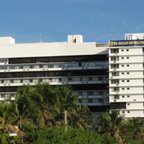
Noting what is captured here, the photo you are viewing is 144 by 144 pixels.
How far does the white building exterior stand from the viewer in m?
148

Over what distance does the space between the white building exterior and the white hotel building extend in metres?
6.17

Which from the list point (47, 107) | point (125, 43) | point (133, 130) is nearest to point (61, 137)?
point (47, 107)

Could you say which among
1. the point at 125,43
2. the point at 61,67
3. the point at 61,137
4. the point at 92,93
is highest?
the point at 125,43

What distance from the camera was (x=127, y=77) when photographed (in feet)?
490

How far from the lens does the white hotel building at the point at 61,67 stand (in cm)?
15638

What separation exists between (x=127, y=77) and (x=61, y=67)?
61.4ft

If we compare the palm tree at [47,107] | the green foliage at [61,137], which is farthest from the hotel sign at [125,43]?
the green foliage at [61,137]

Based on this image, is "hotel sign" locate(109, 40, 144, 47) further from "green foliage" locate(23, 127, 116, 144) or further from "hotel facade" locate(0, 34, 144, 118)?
"green foliage" locate(23, 127, 116, 144)

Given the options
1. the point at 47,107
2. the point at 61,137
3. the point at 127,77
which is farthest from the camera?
the point at 127,77

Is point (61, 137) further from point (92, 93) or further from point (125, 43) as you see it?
point (92, 93)

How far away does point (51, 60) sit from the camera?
160750mm

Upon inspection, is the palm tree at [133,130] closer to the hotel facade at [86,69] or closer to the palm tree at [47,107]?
the palm tree at [47,107]

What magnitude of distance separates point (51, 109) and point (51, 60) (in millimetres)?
49632

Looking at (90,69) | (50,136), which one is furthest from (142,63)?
(50,136)
